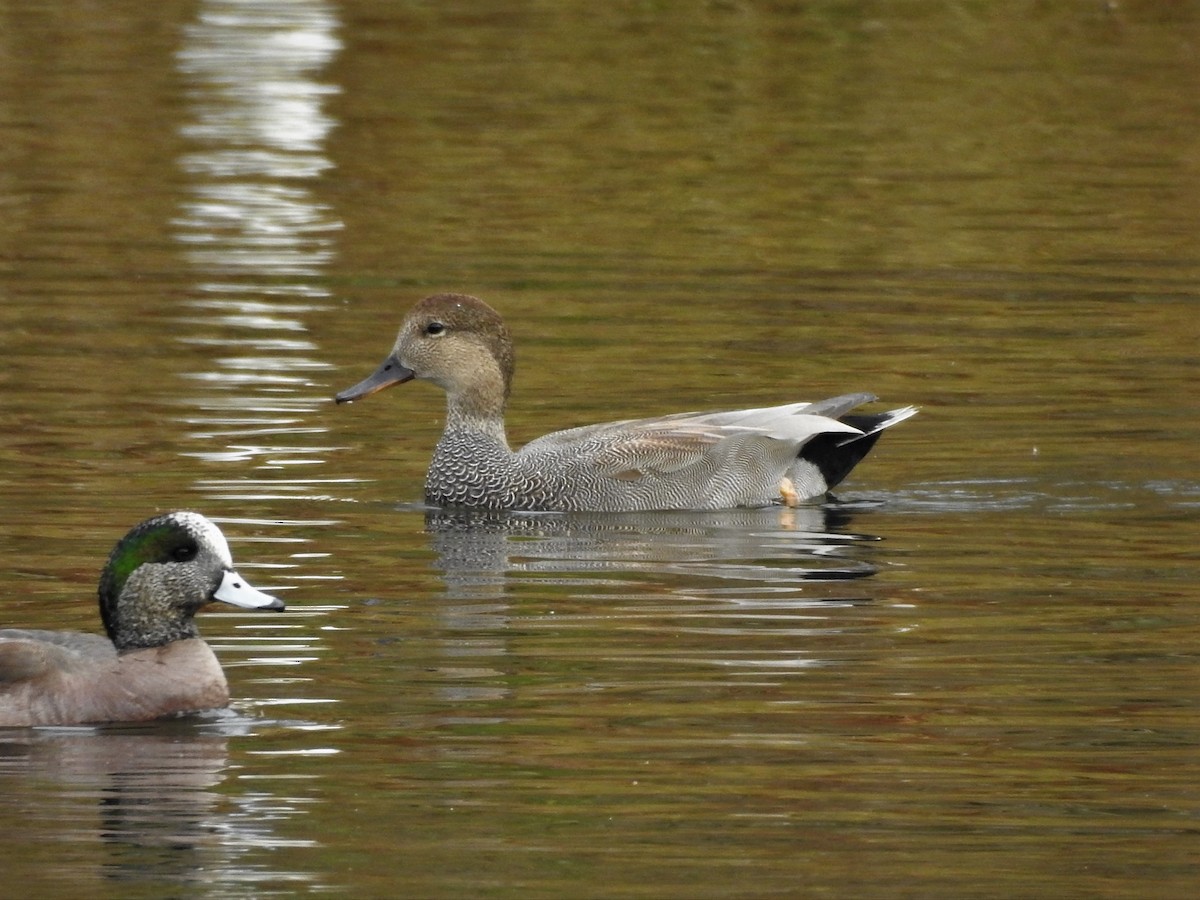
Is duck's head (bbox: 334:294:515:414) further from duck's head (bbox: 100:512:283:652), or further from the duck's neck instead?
duck's head (bbox: 100:512:283:652)

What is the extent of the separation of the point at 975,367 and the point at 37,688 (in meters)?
7.97

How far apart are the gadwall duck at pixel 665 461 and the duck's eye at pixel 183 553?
13.2ft

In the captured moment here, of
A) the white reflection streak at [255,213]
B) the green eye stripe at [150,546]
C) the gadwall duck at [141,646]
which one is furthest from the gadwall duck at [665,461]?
the green eye stripe at [150,546]

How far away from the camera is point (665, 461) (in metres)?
13.0

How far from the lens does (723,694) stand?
9.30 meters

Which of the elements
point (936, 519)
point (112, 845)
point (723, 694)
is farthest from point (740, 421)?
point (112, 845)

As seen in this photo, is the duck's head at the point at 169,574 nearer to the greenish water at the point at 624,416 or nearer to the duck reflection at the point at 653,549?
the greenish water at the point at 624,416

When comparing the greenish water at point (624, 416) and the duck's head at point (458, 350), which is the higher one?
the duck's head at point (458, 350)

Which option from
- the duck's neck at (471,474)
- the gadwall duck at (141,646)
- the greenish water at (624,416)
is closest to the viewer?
the greenish water at (624,416)

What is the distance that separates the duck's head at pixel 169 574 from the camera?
30.0 feet

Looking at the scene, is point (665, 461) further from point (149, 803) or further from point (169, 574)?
point (149, 803)

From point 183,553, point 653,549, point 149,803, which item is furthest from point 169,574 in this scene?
point 653,549

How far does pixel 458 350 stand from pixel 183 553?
4782mm

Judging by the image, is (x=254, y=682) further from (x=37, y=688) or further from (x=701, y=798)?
(x=701, y=798)
